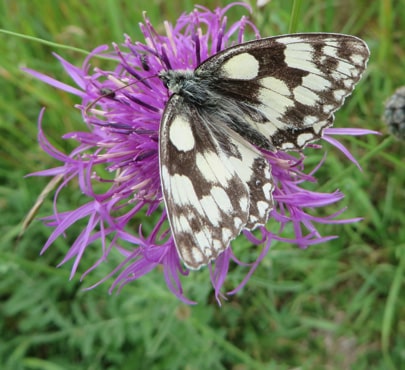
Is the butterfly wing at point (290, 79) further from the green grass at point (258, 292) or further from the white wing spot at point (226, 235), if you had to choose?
the green grass at point (258, 292)

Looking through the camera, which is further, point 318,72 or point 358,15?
point 358,15

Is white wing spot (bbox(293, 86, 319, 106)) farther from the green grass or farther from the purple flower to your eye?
the green grass

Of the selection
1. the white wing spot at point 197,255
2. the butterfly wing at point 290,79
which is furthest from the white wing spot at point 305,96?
the white wing spot at point 197,255

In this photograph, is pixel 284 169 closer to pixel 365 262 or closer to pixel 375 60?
pixel 365 262

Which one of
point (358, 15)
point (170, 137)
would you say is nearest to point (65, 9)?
point (358, 15)

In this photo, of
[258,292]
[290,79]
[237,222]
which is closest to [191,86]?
[290,79]

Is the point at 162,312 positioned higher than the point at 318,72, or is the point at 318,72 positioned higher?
the point at 318,72

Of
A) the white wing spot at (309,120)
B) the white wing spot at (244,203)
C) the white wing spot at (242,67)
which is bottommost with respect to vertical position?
the white wing spot at (244,203)

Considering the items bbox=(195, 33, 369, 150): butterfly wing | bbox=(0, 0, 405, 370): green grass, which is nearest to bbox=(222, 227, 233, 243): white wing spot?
bbox=(195, 33, 369, 150): butterfly wing
